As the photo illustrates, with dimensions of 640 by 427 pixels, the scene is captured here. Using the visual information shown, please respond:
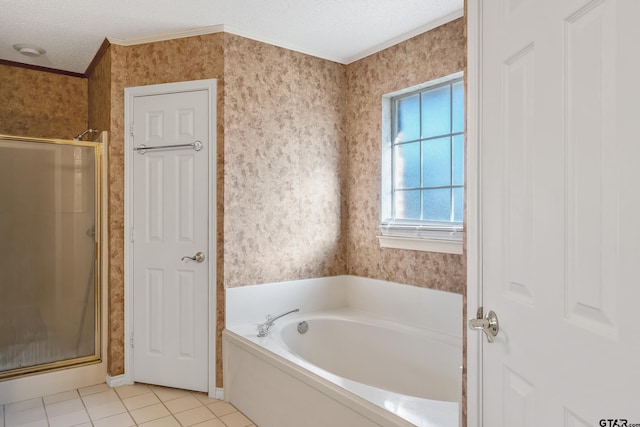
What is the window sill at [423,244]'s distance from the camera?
258cm

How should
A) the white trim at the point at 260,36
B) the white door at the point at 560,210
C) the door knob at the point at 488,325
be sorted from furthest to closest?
the white trim at the point at 260,36 → the door knob at the point at 488,325 → the white door at the point at 560,210

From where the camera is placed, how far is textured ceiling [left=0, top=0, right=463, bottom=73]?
2500 millimetres

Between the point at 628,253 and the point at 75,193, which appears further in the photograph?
the point at 75,193

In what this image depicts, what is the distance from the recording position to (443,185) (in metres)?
2.81

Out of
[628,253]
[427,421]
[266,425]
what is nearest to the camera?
[628,253]

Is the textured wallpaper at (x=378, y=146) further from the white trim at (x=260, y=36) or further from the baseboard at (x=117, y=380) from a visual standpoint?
the baseboard at (x=117, y=380)

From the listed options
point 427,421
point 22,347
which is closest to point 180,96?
point 22,347

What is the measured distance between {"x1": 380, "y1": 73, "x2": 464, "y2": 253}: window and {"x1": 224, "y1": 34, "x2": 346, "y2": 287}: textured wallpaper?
1.47ft

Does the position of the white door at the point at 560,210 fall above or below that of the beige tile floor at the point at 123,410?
above

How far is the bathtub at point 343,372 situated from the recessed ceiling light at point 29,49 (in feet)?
8.22

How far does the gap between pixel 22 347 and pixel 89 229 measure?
0.88 meters

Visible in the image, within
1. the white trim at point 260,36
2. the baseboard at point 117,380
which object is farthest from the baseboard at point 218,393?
the white trim at point 260,36

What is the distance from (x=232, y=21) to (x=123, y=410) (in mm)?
2526

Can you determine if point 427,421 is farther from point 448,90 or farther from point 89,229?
point 89,229
